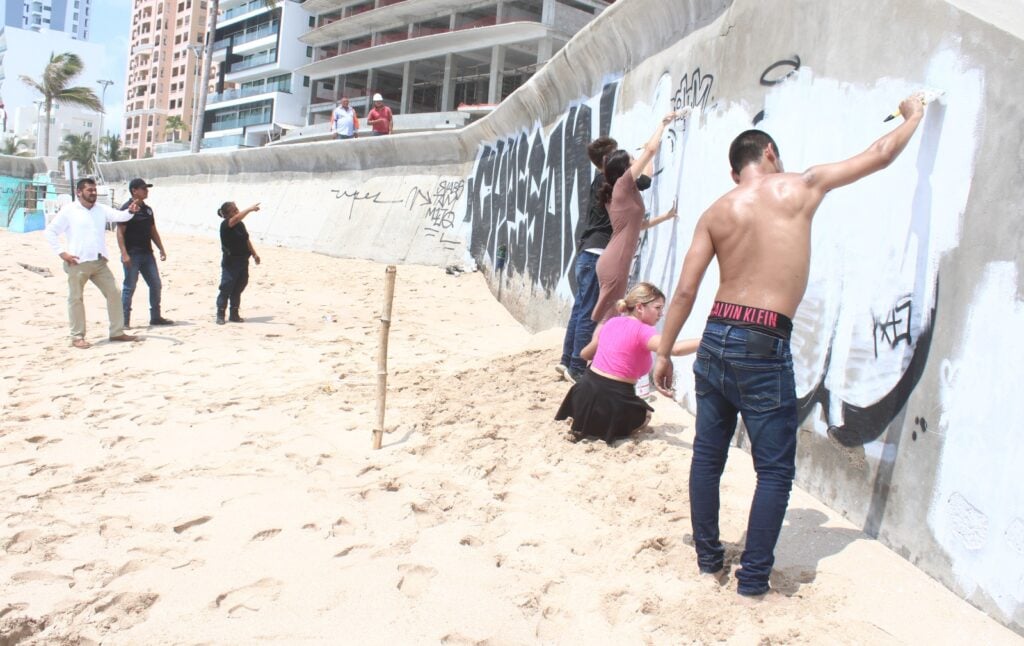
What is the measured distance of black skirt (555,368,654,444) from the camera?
4.37 m

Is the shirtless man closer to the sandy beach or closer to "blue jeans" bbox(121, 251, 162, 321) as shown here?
the sandy beach

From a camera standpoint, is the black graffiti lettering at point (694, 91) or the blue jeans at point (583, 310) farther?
the blue jeans at point (583, 310)

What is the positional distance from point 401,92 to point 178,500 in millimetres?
50447

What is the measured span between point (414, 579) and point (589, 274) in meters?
2.77

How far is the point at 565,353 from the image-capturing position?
18.6 feet

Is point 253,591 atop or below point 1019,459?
below

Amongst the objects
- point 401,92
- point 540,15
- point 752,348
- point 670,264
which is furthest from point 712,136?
point 401,92

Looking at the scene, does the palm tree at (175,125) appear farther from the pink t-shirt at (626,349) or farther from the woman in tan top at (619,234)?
the pink t-shirt at (626,349)

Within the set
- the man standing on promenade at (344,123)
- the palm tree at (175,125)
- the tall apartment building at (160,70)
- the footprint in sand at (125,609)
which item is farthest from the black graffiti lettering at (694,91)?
the tall apartment building at (160,70)

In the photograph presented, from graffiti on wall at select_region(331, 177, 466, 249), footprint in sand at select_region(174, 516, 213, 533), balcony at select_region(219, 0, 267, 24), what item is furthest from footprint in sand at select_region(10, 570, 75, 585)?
balcony at select_region(219, 0, 267, 24)

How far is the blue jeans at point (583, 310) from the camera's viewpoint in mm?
5281

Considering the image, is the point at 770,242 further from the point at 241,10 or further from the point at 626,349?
the point at 241,10

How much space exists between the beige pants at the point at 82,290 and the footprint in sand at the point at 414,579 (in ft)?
19.6

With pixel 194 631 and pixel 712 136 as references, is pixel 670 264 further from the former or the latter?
pixel 194 631
